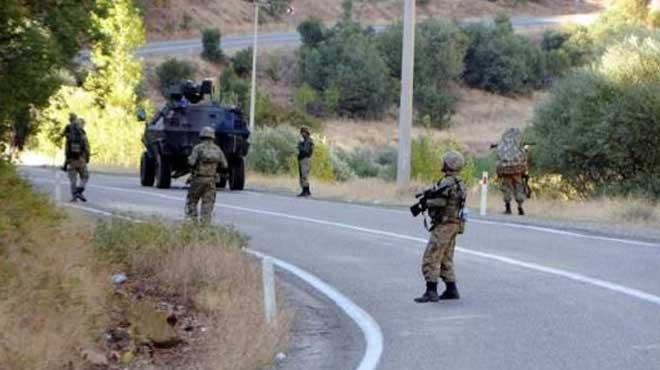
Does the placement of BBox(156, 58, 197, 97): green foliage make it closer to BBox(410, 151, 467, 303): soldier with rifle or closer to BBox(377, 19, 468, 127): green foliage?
BBox(377, 19, 468, 127): green foliage

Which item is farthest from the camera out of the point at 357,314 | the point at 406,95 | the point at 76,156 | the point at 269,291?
→ the point at 406,95

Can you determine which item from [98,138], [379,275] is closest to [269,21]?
[98,138]

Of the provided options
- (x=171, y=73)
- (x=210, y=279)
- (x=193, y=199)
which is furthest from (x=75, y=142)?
(x=171, y=73)

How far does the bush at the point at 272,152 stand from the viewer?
41875 mm

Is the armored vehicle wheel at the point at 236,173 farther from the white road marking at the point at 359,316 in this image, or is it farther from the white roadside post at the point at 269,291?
the white roadside post at the point at 269,291

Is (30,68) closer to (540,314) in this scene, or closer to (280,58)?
(540,314)

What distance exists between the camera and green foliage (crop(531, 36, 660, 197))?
1294 inches

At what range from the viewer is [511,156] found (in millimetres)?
23297

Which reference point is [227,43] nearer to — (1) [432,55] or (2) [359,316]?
(1) [432,55]

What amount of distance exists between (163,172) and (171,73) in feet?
141

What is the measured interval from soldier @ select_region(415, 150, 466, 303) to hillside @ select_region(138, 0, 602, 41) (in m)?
64.2

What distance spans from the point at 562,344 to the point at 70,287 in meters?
4.49

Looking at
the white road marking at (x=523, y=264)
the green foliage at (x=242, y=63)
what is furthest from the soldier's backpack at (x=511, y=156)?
the green foliage at (x=242, y=63)

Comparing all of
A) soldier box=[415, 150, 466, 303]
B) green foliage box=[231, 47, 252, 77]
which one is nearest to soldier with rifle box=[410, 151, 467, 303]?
soldier box=[415, 150, 466, 303]
